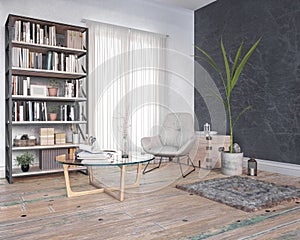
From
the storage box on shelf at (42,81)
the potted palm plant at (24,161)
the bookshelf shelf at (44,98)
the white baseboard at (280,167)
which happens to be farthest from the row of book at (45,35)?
the white baseboard at (280,167)

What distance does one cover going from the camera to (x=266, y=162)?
4.05 m

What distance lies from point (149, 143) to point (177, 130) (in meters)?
0.55

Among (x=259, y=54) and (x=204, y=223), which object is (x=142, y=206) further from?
(x=259, y=54)

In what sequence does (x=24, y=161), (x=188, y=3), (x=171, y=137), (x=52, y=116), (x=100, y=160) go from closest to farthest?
(x=100, y=160) → (x=24, y=161) → (x=52, y=116) → (x=171, y=137) → (x=188, y=3)

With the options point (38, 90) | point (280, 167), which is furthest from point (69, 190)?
point (280, 167)

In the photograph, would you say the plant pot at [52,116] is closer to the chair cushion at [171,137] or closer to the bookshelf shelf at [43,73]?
the bookshelf shelf at [43,73]

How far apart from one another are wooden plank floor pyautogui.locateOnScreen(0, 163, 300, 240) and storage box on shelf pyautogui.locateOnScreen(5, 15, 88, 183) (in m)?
0.72

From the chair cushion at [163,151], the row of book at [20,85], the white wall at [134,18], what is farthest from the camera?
the white wall at [134,18]

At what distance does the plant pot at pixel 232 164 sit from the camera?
3725 mm

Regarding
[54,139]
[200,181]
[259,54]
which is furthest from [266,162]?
[54,139]

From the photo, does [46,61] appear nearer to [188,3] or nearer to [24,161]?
[24,161]

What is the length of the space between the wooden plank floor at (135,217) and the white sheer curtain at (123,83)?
1.44 meters

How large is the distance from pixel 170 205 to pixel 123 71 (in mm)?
2646

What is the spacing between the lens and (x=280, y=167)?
12.7 ft
